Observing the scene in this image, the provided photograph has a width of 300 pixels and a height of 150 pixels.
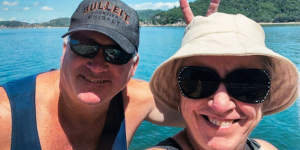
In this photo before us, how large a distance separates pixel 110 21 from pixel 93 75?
0.49 m

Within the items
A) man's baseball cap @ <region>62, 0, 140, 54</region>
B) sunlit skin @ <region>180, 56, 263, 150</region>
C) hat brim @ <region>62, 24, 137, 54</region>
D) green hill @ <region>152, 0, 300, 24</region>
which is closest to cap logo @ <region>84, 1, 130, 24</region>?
man's baseball cap @ <region>62, 0, 140, 54</region>

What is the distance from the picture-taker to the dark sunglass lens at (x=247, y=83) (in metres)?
1.50

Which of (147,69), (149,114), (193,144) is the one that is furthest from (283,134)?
(147,69)

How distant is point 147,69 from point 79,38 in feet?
48.6

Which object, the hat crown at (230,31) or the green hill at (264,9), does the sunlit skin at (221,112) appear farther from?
the green hill at (264,9)

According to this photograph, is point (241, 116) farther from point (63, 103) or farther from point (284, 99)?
point (63, 103)

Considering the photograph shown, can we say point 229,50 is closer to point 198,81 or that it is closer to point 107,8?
point 198,81

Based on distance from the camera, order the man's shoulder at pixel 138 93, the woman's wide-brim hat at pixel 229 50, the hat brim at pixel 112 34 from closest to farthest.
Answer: the woman's wide-brim hat at pixel 229 50 → the hat brim at pixel 112 34 → the man's shoulder at pixel 138 93

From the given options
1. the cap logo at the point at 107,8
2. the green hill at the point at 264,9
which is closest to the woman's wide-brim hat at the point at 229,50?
the cap logo at the point at 107,8

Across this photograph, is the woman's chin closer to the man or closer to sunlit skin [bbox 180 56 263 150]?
the man

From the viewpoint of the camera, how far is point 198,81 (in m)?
1.57

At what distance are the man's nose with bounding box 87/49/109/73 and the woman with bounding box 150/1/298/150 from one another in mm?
691

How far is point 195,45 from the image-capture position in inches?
59.6

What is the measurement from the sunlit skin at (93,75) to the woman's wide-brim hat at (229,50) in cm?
34
